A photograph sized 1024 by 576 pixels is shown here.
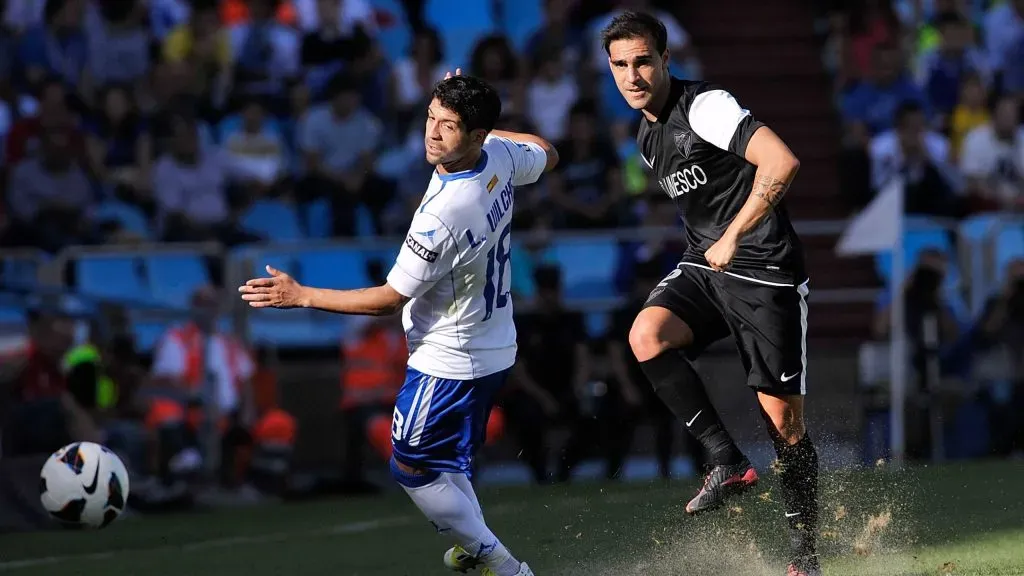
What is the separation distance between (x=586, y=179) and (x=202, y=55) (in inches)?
170

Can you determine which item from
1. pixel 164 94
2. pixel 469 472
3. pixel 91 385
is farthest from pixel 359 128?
pixel 469 472

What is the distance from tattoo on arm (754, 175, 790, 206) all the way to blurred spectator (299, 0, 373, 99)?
10.3 meters

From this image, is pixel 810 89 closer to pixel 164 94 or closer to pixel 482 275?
pixel 164 94

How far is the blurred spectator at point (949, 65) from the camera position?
17.3 meters

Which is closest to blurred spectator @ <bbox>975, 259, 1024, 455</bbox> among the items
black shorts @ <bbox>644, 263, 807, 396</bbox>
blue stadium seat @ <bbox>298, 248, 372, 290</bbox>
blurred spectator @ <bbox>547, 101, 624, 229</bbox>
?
blurred spectator @ <bbox>547, 101, 624, 229</bbox>

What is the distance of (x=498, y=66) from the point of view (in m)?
16.4

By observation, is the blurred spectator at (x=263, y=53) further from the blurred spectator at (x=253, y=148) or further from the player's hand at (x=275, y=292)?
the player's hand at (x=275, y=292)


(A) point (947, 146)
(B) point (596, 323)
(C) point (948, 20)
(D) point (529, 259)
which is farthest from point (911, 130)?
(D) point (529, 259)

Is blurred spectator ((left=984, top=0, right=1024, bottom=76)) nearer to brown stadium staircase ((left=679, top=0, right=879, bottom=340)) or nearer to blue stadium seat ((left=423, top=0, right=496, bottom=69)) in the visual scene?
brown stadium staircase ((left=679, top=0, right=879, bottom=340))

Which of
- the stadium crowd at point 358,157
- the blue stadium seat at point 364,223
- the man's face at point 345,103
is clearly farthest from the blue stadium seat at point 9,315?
the man's face at point 345,103

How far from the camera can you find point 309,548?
10.1 m

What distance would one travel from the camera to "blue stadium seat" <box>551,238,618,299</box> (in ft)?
46.9

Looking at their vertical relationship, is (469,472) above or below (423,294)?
below

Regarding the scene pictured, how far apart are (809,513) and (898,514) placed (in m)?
1.76
